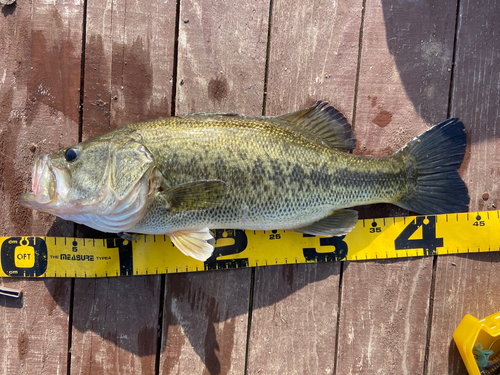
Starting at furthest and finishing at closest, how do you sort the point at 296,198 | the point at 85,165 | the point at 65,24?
1. the point at 65,24
2. the point at 296,198
3. the point at 85,165

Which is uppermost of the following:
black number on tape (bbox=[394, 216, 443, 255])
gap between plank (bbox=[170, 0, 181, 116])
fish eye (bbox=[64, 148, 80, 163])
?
gap between plank (bbox=[170, 0, 181, 116])

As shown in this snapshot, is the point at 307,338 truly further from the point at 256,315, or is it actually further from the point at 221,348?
the point at 221,348

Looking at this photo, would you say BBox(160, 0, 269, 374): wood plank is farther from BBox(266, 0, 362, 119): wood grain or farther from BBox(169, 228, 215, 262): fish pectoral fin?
BBox(169, 228, 215, 262): fish pectoral fin

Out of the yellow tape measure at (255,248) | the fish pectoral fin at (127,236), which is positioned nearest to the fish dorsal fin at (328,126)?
the yellow tape measure at (255,248)

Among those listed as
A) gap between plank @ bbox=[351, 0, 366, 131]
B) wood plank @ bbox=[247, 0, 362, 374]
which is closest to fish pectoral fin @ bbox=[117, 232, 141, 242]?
wood plank @ bbox=[247, 0, 362, 374]

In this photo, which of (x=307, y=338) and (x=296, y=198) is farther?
(x=307, y=338)

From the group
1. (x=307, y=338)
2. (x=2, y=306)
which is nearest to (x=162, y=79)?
(x=2, y=306)
